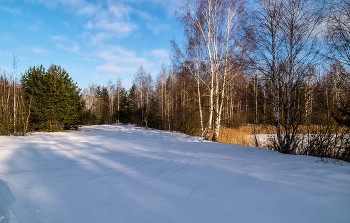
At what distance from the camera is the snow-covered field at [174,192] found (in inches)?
82.2

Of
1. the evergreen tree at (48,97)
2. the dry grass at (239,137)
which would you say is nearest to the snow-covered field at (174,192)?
the dry grass at (239,137)

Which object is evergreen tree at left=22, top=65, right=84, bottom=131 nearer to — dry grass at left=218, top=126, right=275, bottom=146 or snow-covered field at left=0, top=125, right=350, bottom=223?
snow-covered field at left=0, top=125, right=350, bottom=223

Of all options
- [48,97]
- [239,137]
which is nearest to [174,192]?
[239,137]

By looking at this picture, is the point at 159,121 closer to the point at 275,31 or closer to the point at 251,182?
the point at 275,31

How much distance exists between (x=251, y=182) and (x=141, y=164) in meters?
2.57

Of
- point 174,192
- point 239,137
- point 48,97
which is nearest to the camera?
point 174,192

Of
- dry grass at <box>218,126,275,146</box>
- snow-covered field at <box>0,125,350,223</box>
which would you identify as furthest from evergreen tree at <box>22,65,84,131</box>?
dry grass at <box>218,126,275,146</box>

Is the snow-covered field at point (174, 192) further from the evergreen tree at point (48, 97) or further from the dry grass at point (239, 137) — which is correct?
the evergreen tree at point (48, 97)

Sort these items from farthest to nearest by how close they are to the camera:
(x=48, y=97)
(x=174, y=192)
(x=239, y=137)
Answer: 1. (x=48, y=97)
2. (x=239, y=137)
3. (x=174, y=192)

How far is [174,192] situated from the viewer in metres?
2.71

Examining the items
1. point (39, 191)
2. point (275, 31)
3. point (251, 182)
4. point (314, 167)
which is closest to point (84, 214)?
point (39, 191)

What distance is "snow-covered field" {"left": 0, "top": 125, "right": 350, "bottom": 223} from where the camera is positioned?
6.85 feet

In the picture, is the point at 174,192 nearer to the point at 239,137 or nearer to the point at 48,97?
the point at 239,137

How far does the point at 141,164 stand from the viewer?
4.30 meters
